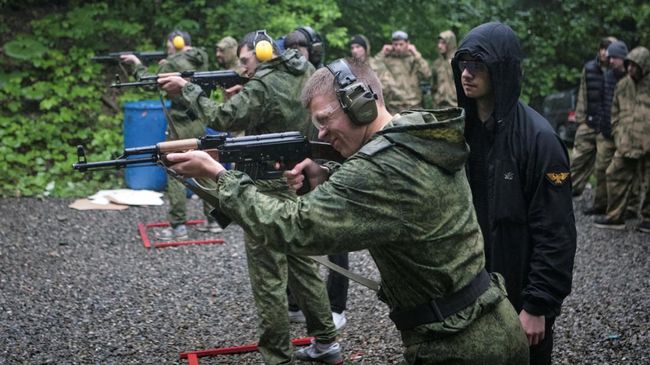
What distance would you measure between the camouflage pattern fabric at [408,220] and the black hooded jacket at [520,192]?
24.5 inches

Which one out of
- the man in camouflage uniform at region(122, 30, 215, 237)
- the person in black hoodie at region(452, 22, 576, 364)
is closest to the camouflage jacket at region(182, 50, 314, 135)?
the person in black hoodie at region(452, 22, 576, 364)

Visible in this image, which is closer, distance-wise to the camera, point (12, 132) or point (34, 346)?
point (34, 346)

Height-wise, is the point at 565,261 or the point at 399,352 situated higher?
the point at 565,261

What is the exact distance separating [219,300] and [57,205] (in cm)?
511

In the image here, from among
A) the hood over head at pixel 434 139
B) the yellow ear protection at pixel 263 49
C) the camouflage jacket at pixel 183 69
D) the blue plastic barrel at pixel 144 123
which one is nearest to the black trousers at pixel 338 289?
the yellow ear protection at pixel 263 49

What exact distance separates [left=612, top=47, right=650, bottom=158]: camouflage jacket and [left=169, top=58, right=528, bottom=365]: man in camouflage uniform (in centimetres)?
742

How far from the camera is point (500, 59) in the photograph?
3.48 meters

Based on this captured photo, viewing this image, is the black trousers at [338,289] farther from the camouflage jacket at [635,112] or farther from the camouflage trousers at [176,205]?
the camouflage jacket at [635,112]

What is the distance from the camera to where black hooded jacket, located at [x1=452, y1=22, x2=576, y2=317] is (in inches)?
132

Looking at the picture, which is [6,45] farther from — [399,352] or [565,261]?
[565,261]

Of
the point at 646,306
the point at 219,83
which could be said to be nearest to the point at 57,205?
the point at 219,83

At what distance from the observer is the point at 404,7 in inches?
645

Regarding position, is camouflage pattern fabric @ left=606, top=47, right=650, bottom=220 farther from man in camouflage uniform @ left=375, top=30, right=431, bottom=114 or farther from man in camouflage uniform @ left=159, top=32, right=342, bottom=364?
man in camouflage uniform @ left=159, top=32, right=342, bottom=364

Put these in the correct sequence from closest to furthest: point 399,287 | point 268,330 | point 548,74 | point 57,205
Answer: point 399,287 < point 268,330 < point 57,205 < point 548,74
